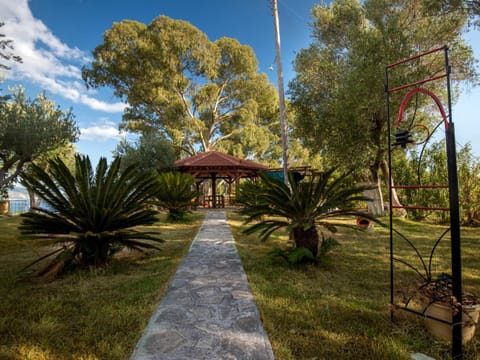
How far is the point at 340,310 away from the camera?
249cm

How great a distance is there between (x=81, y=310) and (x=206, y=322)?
1.31 m

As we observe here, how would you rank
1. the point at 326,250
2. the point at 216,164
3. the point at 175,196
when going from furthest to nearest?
1. the point at 216,164
2. the point at 175,196
3. the point at 326,250

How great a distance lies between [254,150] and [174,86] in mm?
8963

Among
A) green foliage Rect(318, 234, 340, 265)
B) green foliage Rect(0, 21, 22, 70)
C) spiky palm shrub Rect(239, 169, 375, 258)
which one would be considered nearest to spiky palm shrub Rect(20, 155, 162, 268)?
spiky palm shrub Rect(239, 169, 375, 258)

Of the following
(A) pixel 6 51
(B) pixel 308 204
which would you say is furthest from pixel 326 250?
(A) pixel 6 51

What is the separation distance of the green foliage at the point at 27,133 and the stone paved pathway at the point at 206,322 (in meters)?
8.79

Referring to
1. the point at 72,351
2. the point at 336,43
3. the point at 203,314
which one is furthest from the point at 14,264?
the point at 336,43

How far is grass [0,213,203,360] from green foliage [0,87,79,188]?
7124 mm

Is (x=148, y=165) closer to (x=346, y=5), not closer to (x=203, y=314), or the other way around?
(x=346, y=5)

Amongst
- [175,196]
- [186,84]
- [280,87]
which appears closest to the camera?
[280,87]

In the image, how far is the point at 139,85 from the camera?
18766mm

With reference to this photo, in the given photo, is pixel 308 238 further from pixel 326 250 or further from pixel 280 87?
pixel 280 87

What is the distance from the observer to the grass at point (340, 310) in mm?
1867

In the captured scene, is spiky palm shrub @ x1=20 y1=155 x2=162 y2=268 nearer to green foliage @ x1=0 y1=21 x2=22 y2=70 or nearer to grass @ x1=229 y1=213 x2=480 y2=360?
grass @ x1=229 y1=213 x2=480 y2=360
